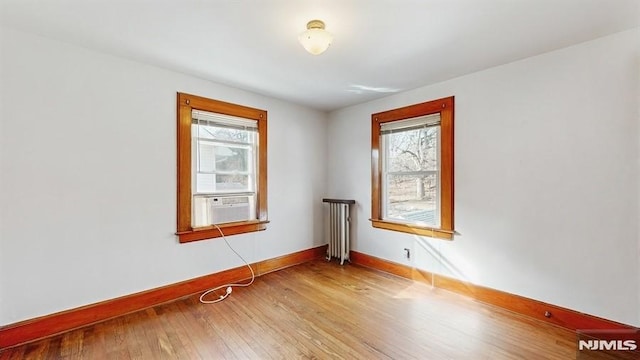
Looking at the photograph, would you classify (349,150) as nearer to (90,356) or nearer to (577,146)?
(577,146)

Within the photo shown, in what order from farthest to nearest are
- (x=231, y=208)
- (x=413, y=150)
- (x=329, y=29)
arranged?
(x=413, y=150)
(x=231, y=208)
(x=329, y=29)

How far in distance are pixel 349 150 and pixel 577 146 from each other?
2.56 metres

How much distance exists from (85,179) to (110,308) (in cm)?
118

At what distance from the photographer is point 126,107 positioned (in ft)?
8.46

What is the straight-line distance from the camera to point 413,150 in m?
3.48

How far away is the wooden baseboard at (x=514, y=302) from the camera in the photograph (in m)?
2.22

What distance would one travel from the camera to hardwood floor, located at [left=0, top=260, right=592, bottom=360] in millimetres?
1982

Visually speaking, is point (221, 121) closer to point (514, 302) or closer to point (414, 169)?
point (414, 169)

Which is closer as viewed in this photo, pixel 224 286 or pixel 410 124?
pixel 224 286

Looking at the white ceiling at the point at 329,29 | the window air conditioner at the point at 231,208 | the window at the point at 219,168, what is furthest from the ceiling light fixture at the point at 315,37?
the window air conditioner at the point at 231,208

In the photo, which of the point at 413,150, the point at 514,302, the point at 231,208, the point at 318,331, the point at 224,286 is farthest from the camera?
the point at 413,150

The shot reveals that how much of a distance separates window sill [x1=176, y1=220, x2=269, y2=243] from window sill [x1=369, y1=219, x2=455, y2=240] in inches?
61.6

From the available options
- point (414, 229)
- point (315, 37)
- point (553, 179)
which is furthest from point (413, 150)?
point (315, 37)

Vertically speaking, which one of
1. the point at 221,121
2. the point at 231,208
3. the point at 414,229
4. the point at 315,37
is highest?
the point at 315,37
